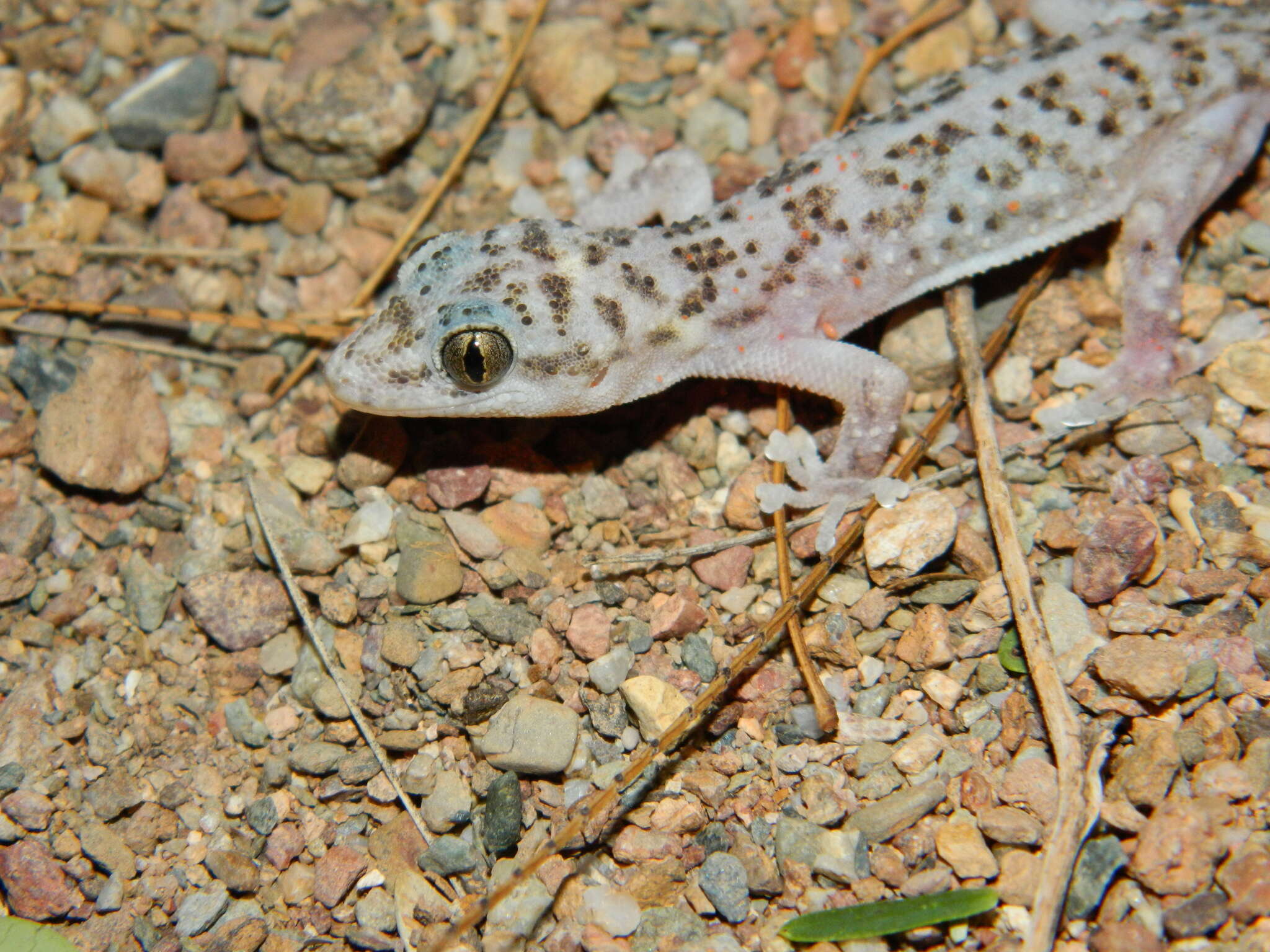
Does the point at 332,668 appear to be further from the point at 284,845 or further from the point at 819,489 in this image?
the point at 819,489

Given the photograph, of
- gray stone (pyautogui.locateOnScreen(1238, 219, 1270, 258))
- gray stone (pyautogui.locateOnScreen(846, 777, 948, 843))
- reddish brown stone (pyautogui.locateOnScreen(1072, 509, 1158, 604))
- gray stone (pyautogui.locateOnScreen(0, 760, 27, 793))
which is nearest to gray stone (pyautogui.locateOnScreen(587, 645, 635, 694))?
Answer: gray stone (pyautogui.locateOnScreen(846, 777, 948, 843))

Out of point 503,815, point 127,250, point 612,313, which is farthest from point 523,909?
point 127,250

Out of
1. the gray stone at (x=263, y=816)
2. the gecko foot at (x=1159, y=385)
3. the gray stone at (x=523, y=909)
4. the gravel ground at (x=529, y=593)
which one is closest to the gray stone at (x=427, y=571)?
the gravel ground at (x=529, y=593)

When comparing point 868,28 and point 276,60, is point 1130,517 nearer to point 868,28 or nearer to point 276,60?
point 868,28

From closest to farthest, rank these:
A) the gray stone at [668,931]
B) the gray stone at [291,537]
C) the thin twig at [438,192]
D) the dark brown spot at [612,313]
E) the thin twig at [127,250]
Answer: the gray stone at [668,931]
the dark brown spot at [612,313]
the gray stone at [291,537]
the thin twig at [438,192]
the thin twig at [127,250]

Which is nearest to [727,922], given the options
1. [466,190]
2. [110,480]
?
[110,480]

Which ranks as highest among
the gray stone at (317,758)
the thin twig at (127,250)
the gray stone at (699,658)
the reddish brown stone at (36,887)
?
the thin twig at (127,250)

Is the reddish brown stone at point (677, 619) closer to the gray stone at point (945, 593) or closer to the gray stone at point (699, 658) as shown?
the gray stone at point (699, 658)
